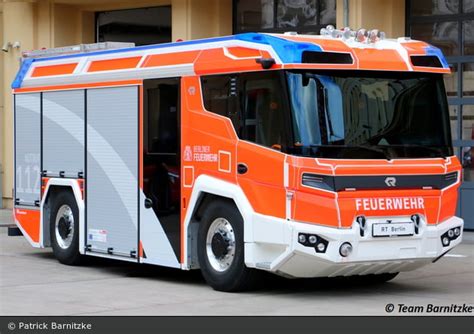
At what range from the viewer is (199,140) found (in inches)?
481

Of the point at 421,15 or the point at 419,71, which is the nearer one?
the point at 419,71

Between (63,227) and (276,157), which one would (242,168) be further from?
(63,227)

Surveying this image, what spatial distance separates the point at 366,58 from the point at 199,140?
6.71ft

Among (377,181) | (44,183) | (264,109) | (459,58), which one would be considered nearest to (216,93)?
(264,109)

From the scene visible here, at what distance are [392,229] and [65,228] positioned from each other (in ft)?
17.0

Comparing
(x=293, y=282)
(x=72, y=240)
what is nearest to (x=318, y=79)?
(x=293, y=282)

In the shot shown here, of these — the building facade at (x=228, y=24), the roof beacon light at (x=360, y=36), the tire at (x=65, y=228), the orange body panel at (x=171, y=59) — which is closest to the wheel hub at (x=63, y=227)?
the tire at (x=65, y=228)

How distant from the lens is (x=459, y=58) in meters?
18.5

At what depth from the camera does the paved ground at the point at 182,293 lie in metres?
10.7

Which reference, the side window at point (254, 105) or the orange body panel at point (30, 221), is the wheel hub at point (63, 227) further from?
the side window at point (254, 105)

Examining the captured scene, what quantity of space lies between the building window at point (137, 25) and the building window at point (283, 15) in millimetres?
1841

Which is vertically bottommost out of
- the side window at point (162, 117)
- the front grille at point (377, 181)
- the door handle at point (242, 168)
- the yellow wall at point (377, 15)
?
the front grille at point (377, 181)
